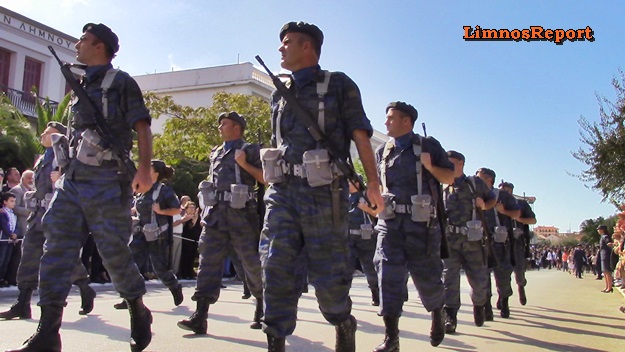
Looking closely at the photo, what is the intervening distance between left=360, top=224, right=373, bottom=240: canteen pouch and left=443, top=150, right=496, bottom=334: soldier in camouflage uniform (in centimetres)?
212

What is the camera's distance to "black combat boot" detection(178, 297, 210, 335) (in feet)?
18.3

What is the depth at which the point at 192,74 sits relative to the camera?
141 ft

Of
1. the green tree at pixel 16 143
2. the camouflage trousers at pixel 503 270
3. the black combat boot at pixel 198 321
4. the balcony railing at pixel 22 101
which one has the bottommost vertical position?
the black combat boot at pixel 198 321

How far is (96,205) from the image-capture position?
13.6 ft

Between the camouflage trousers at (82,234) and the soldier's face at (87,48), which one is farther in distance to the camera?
the soldier's face at (87,48)

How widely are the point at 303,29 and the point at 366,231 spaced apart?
582 cm

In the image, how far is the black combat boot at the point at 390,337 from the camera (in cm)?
496

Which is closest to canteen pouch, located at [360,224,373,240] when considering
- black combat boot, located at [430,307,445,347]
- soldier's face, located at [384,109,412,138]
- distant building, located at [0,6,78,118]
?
soldier's face, located at [384,109,412,138]

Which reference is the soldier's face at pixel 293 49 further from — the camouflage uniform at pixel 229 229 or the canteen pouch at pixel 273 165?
the camouflage uniform at pixel 229 229

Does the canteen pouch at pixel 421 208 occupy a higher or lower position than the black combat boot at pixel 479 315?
higher

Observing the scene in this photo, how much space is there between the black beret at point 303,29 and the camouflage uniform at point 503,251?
5482mm

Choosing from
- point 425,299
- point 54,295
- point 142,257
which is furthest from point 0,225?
point 425,299

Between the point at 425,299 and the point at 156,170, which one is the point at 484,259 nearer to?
Answer: the point at 425,299

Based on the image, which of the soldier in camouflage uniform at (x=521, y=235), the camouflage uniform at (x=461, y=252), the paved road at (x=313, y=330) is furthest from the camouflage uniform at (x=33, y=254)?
the soldier in camouflage uniform at (x=521, y=235)
